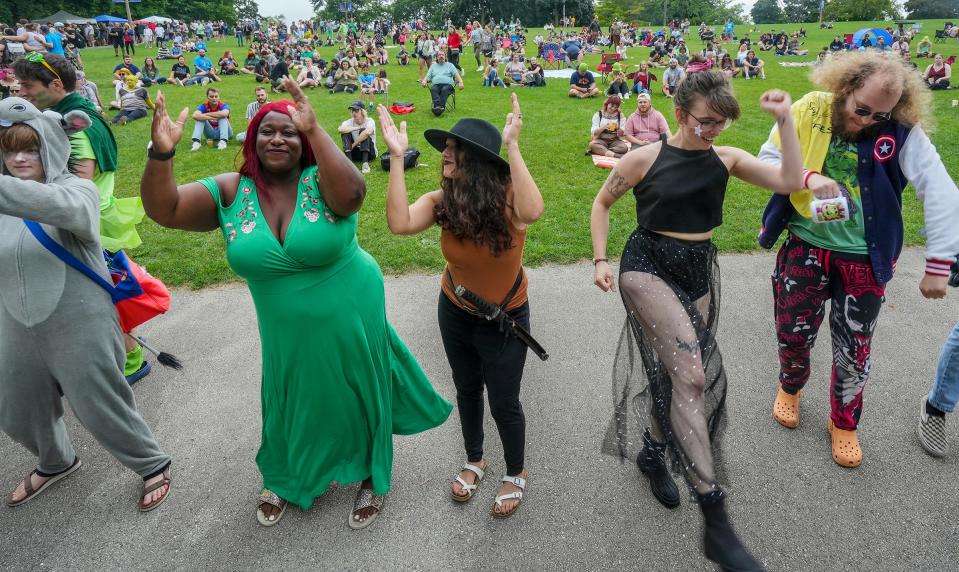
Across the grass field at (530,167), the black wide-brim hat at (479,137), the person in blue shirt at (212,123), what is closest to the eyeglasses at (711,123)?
the black wide-brim hat at (479,137)

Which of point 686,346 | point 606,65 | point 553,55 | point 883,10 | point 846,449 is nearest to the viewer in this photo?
point 686,346

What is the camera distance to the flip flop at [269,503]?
2.84m

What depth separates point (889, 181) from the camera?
2.82 metres

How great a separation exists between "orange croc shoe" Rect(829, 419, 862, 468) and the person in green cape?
4.36 meters

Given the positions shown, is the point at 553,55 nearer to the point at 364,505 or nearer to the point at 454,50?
the point at 454,50

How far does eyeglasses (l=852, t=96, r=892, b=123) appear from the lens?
8.76 feet

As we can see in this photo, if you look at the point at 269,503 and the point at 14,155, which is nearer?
the point at 14,155

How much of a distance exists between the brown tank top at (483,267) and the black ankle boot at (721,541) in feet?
3.96

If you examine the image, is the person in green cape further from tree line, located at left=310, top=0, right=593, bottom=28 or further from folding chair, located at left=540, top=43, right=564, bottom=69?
tree line, located at left=310, top=0, right=593, bottom=28

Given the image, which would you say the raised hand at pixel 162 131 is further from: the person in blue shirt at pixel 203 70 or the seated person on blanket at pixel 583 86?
the person in blue shirt at pixel 203 70

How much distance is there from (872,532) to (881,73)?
2.21 m

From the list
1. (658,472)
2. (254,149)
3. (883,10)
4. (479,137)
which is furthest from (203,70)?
(883,10)

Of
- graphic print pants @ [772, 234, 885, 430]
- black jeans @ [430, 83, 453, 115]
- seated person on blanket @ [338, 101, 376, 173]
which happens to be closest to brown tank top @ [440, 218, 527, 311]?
graphic print pants @ [772, 234, 885, 430]

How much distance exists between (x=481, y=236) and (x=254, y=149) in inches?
42.3
